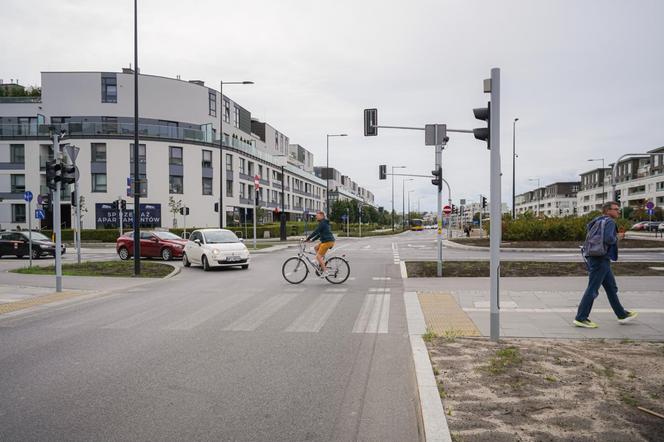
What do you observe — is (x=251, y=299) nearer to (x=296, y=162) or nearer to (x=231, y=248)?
(x=231, y=248)

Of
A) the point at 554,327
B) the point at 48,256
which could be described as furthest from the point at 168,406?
the point at 48,256

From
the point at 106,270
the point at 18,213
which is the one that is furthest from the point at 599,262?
the point at 18,213

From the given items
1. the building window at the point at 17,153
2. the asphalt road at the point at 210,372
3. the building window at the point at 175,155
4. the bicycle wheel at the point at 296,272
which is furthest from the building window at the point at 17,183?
the asphalt road at the point at 210,372

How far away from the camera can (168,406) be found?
4.10 meters

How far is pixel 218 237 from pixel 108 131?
3544 centimetres

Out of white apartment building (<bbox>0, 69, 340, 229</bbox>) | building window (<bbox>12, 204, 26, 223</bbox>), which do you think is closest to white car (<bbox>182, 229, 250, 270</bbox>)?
white apartment building (<bbox>0, 69, 340, 229</bbox>)

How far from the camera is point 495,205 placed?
584 cm

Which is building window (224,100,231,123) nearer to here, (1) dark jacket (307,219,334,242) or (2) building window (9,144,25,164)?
(2) building window (9,144,25,164)

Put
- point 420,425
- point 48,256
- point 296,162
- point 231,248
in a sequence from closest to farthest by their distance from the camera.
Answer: point 420,425 → point 231,248 → point 48,256 → point 296,162

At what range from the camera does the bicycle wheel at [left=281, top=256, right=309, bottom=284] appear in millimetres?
12742

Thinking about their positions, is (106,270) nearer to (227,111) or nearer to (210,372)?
(210,372)

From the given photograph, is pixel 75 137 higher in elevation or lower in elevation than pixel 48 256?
higher

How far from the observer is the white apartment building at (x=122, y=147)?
4719cm

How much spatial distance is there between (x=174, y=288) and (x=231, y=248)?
5036mm
